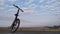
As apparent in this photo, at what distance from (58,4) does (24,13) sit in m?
0.44

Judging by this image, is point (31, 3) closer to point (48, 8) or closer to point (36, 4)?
point (36, 4)

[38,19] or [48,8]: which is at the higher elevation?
[48,8]

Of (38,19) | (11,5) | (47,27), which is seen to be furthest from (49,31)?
(11,5)

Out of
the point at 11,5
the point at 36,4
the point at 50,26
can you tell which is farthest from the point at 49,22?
the point at 11,5

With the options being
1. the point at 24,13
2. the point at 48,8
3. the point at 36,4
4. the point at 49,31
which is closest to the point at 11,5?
the point at 24,13

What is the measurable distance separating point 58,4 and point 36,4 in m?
0.27

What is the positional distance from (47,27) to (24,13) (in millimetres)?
335

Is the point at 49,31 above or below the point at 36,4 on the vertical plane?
below

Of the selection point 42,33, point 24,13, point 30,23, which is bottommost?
point 42,33

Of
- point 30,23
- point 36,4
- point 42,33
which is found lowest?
point 42,33

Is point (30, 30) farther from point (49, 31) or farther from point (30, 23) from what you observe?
point (49, 31)

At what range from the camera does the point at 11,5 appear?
1719mm

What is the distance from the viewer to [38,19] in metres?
1.74

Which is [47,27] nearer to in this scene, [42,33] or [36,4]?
[42,33]
